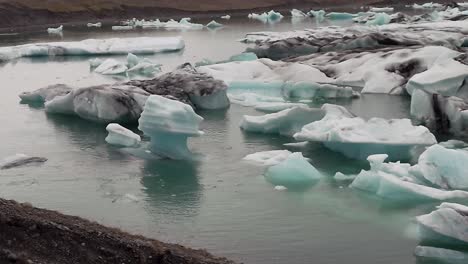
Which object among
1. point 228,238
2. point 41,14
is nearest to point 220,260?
point 228,238

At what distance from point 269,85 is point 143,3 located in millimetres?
34074

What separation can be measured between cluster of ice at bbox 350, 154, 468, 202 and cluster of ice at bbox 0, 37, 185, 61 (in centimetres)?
1902

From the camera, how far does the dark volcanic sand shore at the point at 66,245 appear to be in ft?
17.5

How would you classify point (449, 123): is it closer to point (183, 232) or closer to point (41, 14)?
point (183, 232)

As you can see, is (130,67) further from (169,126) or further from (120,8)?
(120,8)

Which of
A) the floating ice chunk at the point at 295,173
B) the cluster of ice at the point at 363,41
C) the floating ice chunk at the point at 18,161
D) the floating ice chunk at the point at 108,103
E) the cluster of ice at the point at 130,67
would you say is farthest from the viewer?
the cluster of ice at the point at 363,41

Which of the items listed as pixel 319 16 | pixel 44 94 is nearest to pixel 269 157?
pixel 44 94

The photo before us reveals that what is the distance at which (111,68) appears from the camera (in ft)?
72.2

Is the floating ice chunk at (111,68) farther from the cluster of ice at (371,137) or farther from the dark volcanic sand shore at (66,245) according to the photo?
the dark volcanic sand shore at (66,245)

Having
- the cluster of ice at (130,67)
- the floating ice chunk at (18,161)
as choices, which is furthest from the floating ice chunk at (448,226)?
the cluster of ice at (130,67)

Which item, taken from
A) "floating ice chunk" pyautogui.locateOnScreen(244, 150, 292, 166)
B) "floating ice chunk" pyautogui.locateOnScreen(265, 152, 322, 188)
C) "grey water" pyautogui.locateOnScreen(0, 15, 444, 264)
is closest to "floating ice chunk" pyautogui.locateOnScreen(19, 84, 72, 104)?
"grey water" pyautogui.locateOnScreen(0, 15, 444, 264)

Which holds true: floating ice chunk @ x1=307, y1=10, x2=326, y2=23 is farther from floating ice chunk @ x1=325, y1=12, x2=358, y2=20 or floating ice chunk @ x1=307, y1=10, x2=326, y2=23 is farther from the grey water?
the grey water

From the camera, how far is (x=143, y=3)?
50.2 meters

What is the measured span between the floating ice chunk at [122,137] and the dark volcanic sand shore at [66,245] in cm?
605
